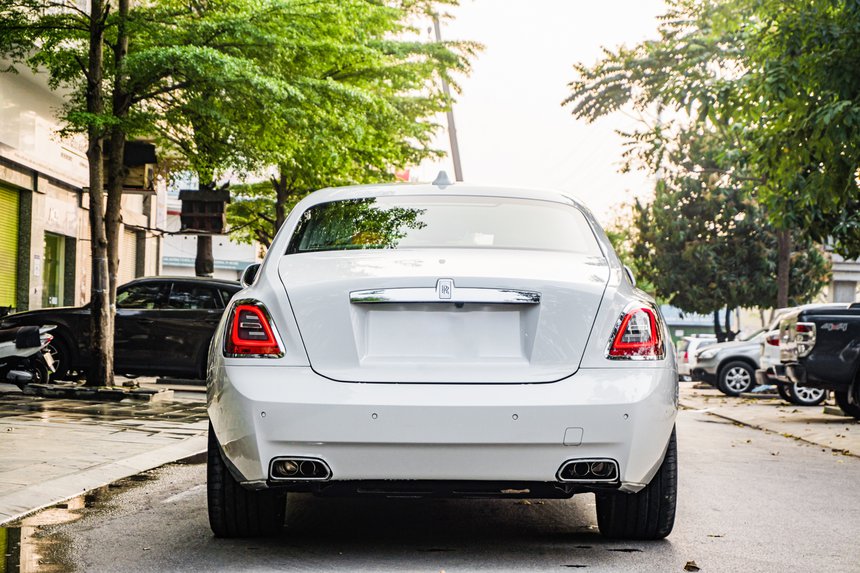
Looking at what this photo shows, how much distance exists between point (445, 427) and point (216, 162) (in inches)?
510

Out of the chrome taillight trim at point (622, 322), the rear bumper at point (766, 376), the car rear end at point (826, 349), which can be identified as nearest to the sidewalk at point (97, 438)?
the car rear end at point (826, 349)

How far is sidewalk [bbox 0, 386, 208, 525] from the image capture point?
22.6 ft

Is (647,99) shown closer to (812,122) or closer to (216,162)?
(216,162)

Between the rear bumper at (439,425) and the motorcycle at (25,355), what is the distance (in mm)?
7301

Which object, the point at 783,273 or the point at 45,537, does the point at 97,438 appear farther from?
the point at 783,273

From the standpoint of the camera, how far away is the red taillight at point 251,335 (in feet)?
15.6

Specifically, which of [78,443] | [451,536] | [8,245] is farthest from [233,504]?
[8,245]

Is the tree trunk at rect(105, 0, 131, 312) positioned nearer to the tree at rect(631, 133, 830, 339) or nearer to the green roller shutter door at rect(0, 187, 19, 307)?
the green roller shutter door at rect(0, 187, 19, 307)

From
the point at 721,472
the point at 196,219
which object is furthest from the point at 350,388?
the point at 196,219

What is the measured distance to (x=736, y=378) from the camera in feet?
79.7

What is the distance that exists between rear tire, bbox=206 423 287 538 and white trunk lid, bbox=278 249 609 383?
76cm

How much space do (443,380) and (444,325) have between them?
9.0 inches

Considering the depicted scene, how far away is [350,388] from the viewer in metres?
4.63

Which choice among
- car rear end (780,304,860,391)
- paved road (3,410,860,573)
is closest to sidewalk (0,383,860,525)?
paved road (3,410,860,573)
